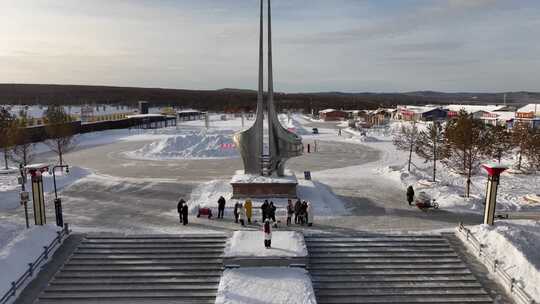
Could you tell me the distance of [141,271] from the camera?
12594mm

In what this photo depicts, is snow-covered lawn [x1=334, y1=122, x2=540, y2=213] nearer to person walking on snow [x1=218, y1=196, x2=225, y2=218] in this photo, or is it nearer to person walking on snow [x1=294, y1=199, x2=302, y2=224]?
person walking on snow [x1=294, y1=199, x2=302, y2=224]

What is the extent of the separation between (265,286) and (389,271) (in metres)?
3.99

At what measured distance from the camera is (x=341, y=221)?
16.3 metres

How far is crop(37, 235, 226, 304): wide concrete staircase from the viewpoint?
11.4 metres

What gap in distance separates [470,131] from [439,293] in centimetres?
Result: 1249

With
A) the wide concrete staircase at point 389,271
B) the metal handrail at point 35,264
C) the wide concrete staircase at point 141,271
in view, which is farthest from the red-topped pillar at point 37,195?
the wide concrete staircase at point 389,271

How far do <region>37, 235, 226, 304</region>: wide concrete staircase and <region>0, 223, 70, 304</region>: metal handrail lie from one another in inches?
28.7

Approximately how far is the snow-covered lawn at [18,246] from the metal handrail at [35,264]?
13 centimetres

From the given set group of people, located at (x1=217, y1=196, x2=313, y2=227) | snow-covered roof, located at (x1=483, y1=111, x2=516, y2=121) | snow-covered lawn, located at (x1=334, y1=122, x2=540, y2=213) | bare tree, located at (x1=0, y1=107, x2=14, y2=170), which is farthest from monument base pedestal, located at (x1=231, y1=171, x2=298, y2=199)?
snow-covered roof, located at (x1=483, y1=111, x2=516, y2=121)

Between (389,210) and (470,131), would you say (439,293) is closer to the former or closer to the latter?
(389,210)

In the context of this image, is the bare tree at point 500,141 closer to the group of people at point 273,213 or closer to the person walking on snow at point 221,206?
the group of people at point 273,213

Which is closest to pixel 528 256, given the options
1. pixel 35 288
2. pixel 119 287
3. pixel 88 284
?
pixel 119 287

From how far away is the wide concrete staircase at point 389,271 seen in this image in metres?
11.4

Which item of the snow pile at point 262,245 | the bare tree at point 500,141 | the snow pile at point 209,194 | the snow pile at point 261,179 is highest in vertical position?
the bare tree at point 500,141
